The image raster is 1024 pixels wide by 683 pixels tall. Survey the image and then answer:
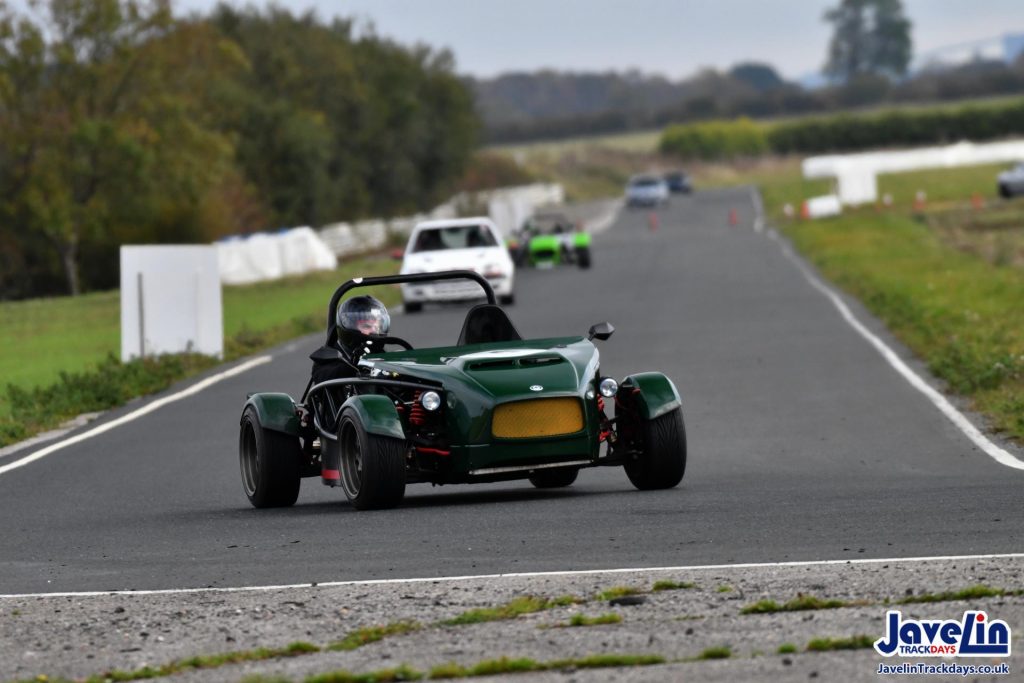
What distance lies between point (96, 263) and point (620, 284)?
2407 cm

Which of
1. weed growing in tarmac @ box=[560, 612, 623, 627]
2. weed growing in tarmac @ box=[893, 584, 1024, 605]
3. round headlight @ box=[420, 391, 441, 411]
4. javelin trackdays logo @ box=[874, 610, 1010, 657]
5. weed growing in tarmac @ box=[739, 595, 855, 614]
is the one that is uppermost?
round headlight @ box=[420, 391, 441, 411]

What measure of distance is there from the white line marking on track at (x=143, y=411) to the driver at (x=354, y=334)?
3.97 meters

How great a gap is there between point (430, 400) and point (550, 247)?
124 ft

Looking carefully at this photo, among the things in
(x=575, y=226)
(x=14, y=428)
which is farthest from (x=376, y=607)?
(x=575, y=226)

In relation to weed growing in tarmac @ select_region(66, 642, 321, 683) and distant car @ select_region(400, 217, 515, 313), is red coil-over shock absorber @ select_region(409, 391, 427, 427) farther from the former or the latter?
distant car @ select_region(400, 217, 515, 313)

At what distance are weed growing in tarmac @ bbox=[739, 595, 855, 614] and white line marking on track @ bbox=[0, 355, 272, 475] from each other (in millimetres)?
9291

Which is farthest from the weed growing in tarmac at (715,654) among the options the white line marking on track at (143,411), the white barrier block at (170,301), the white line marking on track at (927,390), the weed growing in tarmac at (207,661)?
the white barrier block at (170,301)

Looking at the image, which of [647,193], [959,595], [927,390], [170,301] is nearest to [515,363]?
[959,595]

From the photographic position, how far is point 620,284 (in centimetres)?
4241

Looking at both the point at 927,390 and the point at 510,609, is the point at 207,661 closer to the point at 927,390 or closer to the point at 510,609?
the point at 510,609

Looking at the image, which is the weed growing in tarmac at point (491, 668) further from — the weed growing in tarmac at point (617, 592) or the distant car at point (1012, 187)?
the distant car at point (1012, 187)

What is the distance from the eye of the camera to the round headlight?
1177 cm

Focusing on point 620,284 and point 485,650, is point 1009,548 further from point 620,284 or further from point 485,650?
point 620,284

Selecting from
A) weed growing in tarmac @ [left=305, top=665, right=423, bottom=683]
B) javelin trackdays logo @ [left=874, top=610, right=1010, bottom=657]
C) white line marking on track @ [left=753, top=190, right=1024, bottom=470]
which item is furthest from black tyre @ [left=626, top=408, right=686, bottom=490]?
weed growing in tarmac @ [left=305, top=665, right=423, bottom=683]
